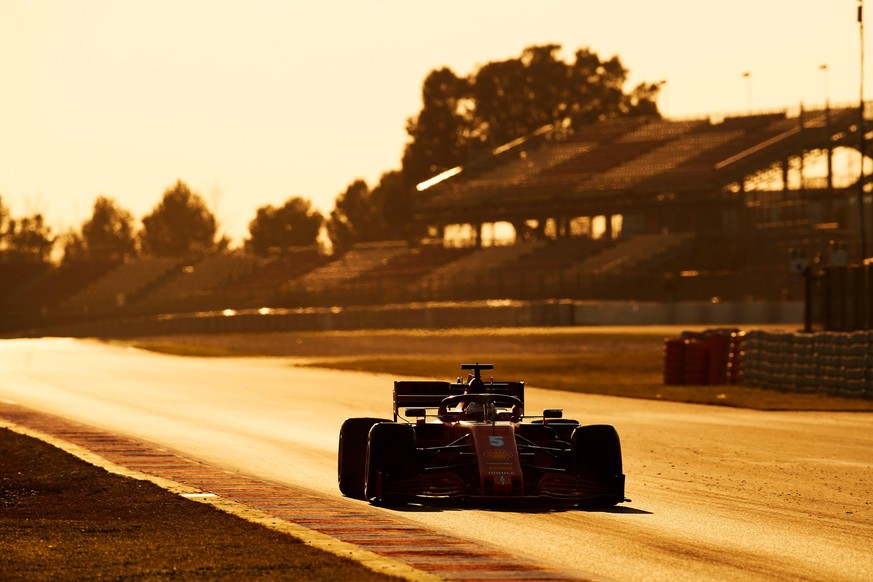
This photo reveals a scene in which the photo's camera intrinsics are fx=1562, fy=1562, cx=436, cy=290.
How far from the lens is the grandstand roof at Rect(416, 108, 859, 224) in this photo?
81438 millimetres

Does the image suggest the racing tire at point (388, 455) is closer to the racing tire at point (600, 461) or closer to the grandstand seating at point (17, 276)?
the racing tire at point (600, 461)

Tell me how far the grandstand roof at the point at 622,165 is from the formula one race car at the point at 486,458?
220ft

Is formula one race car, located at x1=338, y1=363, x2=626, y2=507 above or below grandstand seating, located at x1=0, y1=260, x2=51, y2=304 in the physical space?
below

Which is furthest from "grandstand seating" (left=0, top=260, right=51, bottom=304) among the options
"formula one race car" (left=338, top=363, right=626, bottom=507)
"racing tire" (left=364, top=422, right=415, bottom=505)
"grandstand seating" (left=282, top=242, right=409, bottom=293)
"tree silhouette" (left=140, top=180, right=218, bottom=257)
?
"racing tire" (left=364, top=422, right=415, bottom=505)

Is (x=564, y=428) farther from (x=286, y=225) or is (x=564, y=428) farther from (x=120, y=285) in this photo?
(x=286, y=225)

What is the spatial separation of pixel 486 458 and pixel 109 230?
174969 mm

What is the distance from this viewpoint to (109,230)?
183m

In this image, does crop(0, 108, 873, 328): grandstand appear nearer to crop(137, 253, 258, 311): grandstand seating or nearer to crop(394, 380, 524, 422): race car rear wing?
crop(137, 253, 258, 311): grandstand seating

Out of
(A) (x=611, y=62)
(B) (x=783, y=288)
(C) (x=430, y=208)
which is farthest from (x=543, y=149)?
(B) (x=783, y=288)

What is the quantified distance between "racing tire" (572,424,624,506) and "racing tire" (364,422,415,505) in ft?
4.60

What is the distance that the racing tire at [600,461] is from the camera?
13055 millimetres

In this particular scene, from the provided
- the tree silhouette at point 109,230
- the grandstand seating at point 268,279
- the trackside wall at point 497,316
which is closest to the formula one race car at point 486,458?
the trackside wall at point 497,316

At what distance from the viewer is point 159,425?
941 inches

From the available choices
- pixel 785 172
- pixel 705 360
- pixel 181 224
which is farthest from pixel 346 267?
pixel 181 224
